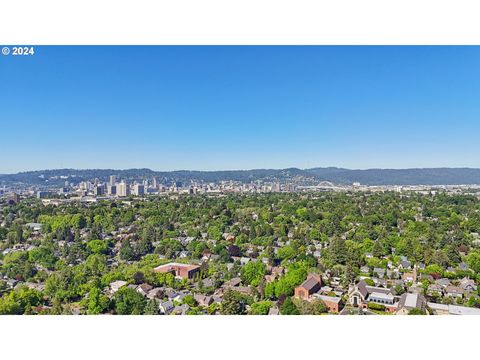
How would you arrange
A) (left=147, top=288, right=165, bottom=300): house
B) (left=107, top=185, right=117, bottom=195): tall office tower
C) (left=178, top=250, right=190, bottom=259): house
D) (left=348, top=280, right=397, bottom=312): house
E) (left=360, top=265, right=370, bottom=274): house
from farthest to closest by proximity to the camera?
(left=107, top=185, right=117, bottom=195): tall office tower → (left=178, top=250, right=190, bottom=259): house → (left=360, top=265, right=370, bottom=274): house → (left=147, top=288, right=165, bottom=300): house → (left=348, top=280, right=397, bottom=312): house

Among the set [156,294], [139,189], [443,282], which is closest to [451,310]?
[443,282]

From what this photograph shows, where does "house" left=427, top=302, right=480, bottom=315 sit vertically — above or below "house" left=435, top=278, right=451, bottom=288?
above

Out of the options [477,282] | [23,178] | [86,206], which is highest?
[23,178]

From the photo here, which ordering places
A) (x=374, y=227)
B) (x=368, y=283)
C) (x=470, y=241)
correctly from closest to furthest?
(x=368, y=283), (x=470, y=241), (x=374, y=227)

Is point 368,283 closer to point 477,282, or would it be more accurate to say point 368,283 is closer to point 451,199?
point 477,282

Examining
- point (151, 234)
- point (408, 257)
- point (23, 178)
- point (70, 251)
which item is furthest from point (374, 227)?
point (23, 178)

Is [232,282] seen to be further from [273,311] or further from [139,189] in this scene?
[139,189]

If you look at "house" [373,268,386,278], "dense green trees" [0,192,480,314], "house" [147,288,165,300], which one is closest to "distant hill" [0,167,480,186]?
"dense green trees" [0,192,480,314]

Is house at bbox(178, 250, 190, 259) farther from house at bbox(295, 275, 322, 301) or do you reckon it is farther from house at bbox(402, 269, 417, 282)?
house at bbox(402, 269, 417, 282)
